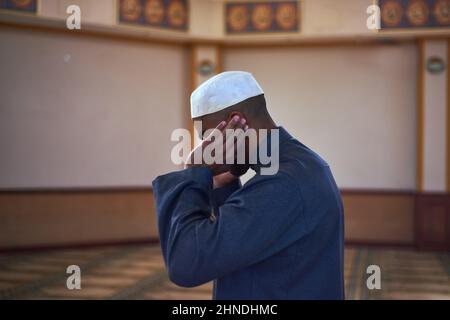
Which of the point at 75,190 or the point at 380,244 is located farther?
the point at 380,244

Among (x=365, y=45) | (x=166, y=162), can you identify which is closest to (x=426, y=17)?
(x=365, y=45)

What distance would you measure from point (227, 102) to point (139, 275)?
527 centimetres

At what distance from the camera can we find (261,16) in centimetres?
812

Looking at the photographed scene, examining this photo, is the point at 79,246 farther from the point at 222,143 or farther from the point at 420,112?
the point at 222,143

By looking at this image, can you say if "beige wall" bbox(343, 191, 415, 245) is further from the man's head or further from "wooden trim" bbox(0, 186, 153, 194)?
the man's head

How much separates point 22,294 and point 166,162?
353 centimetres

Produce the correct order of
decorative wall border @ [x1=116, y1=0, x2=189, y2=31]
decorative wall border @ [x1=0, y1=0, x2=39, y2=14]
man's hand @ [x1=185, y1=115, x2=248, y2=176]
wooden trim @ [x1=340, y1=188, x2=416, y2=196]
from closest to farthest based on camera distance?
man's hand @ [x1=185, y1=115, x2=248, y2=176] < decorative wall border @ [x1=0, y1=0, x2=39, y2=14] < decorative wall border @ [x1=116, y1=0, x2=189, y2=31] < wooden trim @ [x1=340, y1=188, x2=416, y2=196]

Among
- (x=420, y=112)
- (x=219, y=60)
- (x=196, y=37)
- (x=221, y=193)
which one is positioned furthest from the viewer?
(x=219, y=60)

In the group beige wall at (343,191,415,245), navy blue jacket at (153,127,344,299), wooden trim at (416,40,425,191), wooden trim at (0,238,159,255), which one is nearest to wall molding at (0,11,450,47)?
wooden trim at (416,40,425,191)

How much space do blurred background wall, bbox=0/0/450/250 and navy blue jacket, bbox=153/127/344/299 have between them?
6.47 metres

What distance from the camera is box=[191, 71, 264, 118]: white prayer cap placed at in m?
1.31

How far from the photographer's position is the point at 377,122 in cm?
826

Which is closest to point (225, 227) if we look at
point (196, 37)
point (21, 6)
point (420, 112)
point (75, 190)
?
point (21, 6)

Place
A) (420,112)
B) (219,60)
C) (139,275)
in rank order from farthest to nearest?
(219,60)
(420,112)
(139,275)
